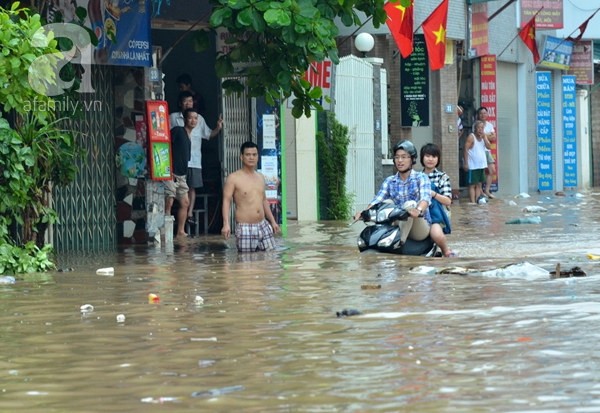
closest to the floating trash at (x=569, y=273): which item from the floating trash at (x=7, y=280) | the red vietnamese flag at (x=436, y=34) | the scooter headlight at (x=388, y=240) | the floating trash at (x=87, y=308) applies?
the scooter headlight at (x=388, y=240)

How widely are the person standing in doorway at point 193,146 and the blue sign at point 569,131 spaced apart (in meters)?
19.9

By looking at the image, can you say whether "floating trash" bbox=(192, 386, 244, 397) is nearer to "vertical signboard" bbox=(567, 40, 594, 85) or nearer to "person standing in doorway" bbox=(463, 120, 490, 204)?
"person standing in doorway" bbox=(463, 120, 490, 204)

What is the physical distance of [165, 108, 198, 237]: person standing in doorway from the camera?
46.2 ft

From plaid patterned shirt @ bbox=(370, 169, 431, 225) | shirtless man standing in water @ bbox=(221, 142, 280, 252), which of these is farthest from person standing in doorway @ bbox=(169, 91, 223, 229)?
plaid patterned shirt @ bbox=(370, 169, 431, 225)

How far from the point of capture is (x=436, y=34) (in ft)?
71.1

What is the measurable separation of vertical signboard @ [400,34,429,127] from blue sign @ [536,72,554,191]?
339 inches

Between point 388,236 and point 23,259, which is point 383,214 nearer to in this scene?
point 388,236

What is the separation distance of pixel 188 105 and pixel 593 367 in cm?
1055

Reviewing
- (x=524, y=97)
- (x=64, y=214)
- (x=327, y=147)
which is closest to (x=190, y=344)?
(x=64, y=214)

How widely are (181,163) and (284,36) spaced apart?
14.6ft

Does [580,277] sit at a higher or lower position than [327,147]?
lower

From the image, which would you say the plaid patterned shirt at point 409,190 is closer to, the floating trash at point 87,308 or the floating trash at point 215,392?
the floating trash at point 87,308

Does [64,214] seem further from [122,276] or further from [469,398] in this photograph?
[469,398]

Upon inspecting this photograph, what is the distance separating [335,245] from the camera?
12.5m
